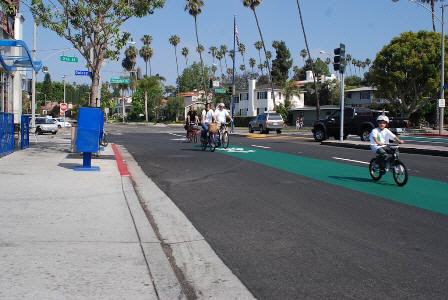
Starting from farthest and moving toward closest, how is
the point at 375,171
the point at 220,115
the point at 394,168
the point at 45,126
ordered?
the point at 45,126 → the point at 220,115 → the point at 375,171 → the point at 394,168

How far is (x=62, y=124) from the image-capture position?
62.6 meters

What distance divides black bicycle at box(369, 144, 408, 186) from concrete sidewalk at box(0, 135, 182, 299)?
549cm

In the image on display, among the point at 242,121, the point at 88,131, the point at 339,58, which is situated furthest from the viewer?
the point at 242,121

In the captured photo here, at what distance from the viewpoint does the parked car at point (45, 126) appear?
1628 inches

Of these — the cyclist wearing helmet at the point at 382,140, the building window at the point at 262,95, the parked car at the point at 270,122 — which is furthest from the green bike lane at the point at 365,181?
the building window at the point at 262,95

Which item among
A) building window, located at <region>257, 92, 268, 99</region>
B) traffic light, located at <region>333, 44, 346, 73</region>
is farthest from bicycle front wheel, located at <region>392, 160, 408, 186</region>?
building window, located at <region>257, 92, 268, 99</region>

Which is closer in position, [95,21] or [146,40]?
[95,21]

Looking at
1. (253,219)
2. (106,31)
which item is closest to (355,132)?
(106,31)

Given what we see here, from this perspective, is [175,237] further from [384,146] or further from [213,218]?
[384,146]

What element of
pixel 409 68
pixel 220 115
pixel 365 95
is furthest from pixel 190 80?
pixel 220 115

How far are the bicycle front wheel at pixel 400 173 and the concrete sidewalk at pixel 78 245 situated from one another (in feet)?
18.1

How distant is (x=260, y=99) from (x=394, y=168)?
7664cm

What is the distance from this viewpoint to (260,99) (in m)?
86.5

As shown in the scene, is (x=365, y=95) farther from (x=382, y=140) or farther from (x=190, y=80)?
(x=382, y=140)
